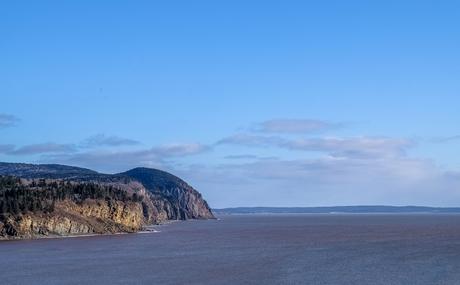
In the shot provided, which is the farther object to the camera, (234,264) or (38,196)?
(38,196)

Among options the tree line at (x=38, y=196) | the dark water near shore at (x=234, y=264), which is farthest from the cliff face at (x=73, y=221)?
the dark water near shore at (x=234, y=264)

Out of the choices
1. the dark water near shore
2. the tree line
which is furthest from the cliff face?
the dark water near shore

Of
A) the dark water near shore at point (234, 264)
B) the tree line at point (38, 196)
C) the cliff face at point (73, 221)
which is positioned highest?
the tree line at point (38, 196)

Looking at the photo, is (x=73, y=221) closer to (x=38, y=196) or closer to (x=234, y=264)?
(x=38, y=196)

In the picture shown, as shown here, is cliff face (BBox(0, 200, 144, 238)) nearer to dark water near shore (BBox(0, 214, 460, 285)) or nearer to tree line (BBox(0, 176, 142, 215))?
tree line (BBox(0, 176, 142, 215))

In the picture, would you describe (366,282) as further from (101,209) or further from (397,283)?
(101,209)

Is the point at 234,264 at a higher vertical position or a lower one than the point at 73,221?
lower

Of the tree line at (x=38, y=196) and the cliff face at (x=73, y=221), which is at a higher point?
the tree line at (x=38, y=196)

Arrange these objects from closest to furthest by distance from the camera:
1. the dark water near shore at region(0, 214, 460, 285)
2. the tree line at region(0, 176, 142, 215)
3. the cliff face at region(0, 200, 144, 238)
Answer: the dark water near shore at region(0, 214, 460, 285), the cliff face at region(0, 200, 144, 238), the tree line at region(0, 176, 142, 215)

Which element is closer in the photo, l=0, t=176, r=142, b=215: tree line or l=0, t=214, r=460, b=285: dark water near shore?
l=0, t=214, r=460, b=285: dark water near shore

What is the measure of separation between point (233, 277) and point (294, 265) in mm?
15722

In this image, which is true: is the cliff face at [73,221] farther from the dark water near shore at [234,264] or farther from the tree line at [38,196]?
the dark water near shore at [234,264]

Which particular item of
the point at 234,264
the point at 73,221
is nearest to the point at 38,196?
the point at 73,221

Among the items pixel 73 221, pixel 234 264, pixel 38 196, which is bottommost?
pixel 234 264
